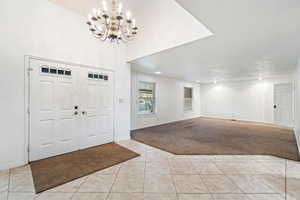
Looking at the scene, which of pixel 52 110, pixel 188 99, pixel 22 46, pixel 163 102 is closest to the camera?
pixel 22 46

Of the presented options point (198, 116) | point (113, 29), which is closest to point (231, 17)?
point (113, 29)

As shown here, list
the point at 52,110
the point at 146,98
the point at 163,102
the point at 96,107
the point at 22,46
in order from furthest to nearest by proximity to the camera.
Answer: the point at 163,102 < the point at 146,98 < the point at 96,107 < the point at 52,110 < the point at 22,46

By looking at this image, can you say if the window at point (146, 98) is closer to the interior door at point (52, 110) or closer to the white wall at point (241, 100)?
the interior door at point (52, 110)

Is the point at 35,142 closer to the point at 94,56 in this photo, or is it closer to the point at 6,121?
the point at 6,121

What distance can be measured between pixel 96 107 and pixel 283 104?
851cm

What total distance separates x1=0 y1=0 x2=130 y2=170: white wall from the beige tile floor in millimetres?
578

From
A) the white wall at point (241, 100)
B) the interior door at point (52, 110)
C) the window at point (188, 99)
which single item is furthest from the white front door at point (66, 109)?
the white wall at point (241, 100)

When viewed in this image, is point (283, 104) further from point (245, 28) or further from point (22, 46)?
point (22, 46)

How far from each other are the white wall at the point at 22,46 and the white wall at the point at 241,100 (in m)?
8.16

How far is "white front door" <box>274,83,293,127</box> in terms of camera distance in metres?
6.31

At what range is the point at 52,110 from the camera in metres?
3.03

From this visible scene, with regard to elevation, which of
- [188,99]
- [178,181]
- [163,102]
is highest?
[188,99]

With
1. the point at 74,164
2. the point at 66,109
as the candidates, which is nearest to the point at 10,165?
the point at 74,164

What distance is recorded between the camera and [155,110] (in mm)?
6625
